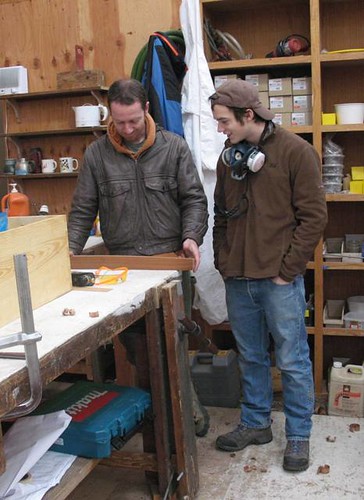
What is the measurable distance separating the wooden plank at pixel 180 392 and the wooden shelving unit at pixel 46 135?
1.90 m

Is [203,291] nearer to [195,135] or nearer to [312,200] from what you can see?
[195,135]

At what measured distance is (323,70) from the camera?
3297mm

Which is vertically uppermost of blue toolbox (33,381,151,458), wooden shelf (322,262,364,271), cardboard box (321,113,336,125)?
cardboard box (321,113,336,125)

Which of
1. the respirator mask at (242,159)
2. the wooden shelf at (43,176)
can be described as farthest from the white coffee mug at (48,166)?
the respirator mask at (242,159)

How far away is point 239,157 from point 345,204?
1342 millimetres

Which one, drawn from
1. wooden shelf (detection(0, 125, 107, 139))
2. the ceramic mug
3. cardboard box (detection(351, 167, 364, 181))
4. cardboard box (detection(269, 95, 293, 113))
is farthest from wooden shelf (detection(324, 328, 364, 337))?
the ceramic mug

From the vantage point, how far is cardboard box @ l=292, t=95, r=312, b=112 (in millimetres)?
3094

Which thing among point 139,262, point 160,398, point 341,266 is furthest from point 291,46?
point 160,398

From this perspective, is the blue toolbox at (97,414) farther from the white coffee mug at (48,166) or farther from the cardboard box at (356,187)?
the white coffee mug at (48,166)

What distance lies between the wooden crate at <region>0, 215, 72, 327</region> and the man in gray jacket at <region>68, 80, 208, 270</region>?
0.72m

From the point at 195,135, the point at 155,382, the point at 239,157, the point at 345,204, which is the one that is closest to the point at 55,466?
the point at 155,382

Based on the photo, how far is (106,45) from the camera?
3.58 meters

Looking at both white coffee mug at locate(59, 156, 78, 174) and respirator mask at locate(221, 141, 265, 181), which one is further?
white coffee mug at locate(59, 156, 78, 174)

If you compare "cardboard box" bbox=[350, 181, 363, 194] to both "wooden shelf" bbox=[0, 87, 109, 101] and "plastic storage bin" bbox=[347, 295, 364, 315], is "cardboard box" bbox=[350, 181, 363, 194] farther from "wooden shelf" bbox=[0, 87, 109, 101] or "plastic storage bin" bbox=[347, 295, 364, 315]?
"wooden shelf" bbox=[0, 87, 109, 101]
